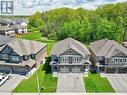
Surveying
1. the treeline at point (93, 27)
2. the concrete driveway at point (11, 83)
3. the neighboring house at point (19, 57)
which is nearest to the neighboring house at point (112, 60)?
the neighboring house at point (19, 57)

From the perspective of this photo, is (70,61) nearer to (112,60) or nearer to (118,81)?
(112,60)

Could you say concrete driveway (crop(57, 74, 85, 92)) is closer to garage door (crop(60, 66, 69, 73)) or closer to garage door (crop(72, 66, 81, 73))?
garage door (crop(60, 66, 69, 73))

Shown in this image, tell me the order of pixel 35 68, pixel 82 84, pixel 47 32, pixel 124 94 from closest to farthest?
pixel 124 94 < pixel 82 84 < pixel 35 68 < pixel 47 32

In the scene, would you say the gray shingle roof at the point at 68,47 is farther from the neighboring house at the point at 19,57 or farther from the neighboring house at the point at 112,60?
the neighboring house at the point at 19,57

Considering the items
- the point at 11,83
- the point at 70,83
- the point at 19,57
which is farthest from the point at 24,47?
the point at 70,83

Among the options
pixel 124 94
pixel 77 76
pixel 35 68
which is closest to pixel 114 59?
pixel 77 76

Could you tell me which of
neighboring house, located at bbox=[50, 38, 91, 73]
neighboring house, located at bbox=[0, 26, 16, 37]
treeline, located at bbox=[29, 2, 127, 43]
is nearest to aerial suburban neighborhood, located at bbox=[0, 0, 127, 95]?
neighboring house, located at bbox=[50, 38, 91, 73]

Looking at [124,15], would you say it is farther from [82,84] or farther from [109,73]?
[82,84]
